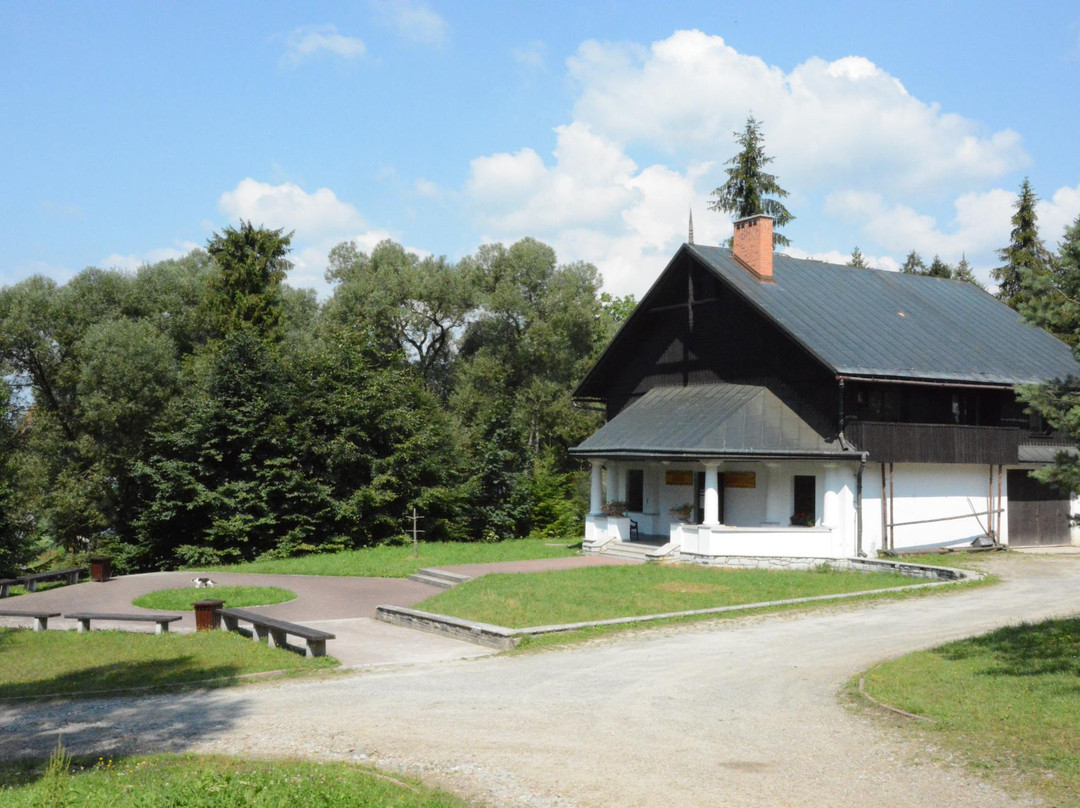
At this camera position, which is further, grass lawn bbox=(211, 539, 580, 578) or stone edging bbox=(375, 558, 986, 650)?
grass lawn bbox=(211, 539, 580, 578)

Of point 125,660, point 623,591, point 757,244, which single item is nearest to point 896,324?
point 757,244

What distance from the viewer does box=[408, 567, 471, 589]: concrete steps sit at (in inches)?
902

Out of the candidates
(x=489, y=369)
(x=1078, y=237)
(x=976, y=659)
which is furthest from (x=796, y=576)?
(x=489, y=369)

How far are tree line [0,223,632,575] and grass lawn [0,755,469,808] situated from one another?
76.6 ft

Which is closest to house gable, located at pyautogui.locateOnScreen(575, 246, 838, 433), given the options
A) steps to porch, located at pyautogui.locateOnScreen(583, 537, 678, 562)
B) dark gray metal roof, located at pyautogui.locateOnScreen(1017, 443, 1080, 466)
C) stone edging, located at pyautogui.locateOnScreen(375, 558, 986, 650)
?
steps to porch, located at pyautogui.locateOnScreen(583, 537, 678, 562)

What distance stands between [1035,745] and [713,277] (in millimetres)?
22471

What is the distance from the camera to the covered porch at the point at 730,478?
25.7m

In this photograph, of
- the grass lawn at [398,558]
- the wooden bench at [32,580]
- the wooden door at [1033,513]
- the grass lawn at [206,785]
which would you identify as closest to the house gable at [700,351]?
the grass lawn at [398,558]

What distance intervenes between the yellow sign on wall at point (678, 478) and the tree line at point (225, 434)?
8609 millimetres

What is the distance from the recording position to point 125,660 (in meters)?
14.1

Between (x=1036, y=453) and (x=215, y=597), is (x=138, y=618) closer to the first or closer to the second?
(x=215, y=597)

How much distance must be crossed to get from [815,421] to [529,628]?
539 inches

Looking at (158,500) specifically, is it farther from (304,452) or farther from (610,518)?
(610,518)

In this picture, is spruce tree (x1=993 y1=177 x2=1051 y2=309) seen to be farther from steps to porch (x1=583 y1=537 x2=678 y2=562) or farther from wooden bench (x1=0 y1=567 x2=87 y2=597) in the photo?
wooden bench (x1=0 y1=567 x2=87 y2=597)
